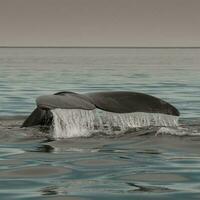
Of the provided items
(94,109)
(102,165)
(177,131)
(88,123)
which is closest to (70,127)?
(88,123)

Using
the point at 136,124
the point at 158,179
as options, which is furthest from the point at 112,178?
the point at 136,124

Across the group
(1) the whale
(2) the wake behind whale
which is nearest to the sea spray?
(2) the wake behind whale

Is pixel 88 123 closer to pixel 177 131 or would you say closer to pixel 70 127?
pixel 70 127

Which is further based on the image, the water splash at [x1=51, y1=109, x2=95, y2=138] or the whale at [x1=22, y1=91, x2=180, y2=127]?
the water splash at [x1=51, y1=109, x2=95, y2=138]

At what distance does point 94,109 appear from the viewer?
31.9 feet

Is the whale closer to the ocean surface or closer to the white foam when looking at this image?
the ocean surface

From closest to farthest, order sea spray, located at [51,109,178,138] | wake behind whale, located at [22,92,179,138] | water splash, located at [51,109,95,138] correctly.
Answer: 1. wake behind whale, located at [22,92,179,138]
2. sea spray, located at [51,109,178,138]
3. water splash, located at [51,109,95,138]

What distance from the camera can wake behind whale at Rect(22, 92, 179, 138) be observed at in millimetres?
9406

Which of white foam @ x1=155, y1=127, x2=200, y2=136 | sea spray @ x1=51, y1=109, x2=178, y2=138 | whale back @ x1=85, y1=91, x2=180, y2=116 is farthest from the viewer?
white foam @ x1=155, y1=127, x2=200, y2=136

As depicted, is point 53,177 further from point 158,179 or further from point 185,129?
point 185,129

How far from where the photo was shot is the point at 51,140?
33.4ft

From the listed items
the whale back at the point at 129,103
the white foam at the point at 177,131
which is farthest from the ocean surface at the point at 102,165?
the whale back at the point at 129,103

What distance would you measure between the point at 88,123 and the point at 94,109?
2.00m

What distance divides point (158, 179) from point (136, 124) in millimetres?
3953
